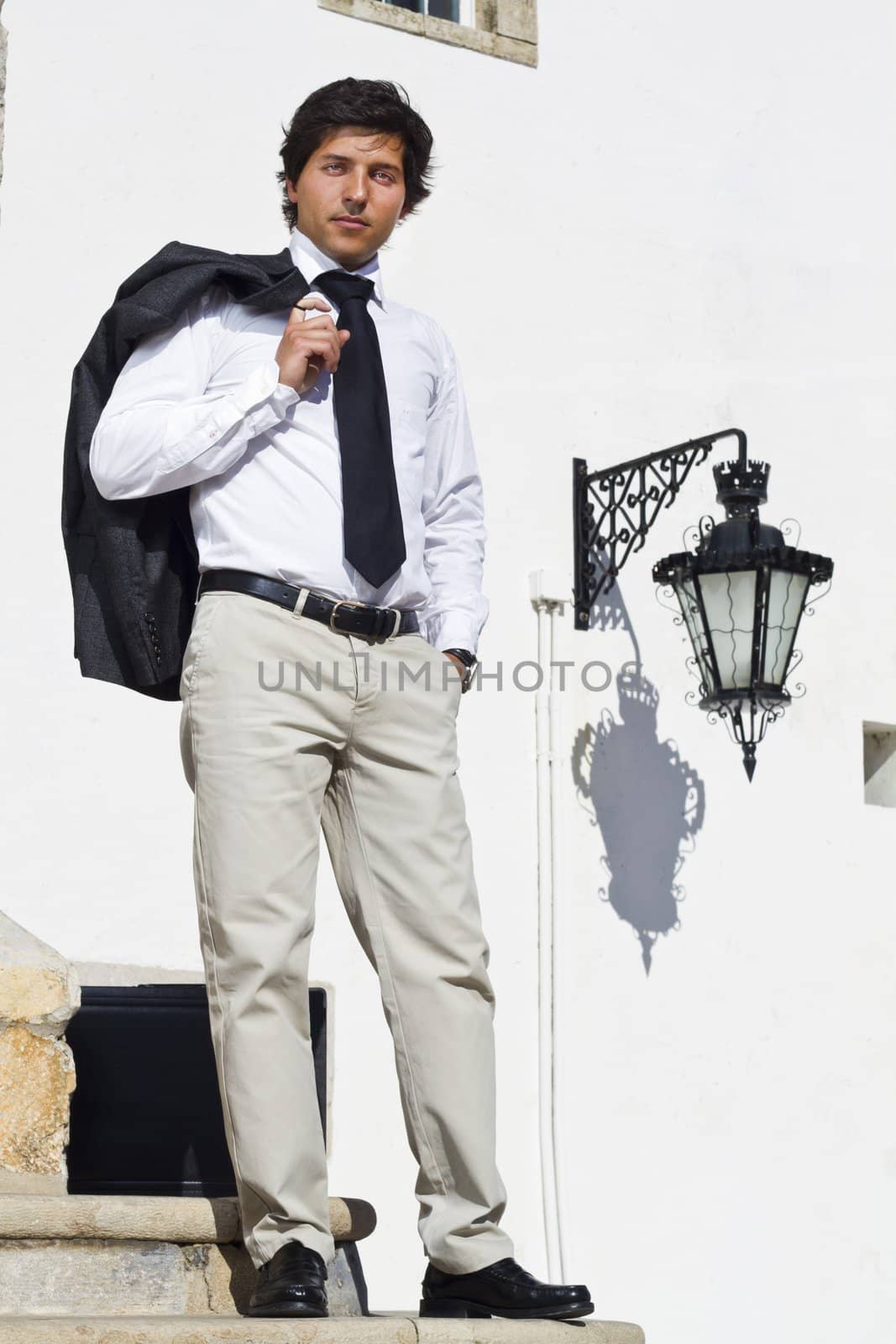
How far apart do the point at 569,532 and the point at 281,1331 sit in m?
3.50

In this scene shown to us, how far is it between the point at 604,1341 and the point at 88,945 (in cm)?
234

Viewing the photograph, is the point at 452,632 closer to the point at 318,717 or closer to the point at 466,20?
the point at 318,717

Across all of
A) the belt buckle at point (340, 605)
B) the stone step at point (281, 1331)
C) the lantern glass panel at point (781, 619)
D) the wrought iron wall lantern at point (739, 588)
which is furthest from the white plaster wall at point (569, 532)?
the stone step at point (281, 1331)

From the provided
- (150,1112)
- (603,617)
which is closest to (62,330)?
(603,617)

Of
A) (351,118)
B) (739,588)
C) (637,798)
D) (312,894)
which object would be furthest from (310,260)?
(637,798)

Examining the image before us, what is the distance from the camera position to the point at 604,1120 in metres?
5.23

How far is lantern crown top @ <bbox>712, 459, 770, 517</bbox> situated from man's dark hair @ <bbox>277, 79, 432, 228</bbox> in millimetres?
2191

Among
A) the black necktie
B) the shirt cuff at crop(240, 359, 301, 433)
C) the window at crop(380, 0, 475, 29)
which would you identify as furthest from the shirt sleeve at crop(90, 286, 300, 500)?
the window at crop(380, 0, 475, 29)

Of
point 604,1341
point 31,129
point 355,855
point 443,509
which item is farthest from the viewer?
point 31,129

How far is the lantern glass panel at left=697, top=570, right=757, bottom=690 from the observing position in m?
4.92

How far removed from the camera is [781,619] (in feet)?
16.2

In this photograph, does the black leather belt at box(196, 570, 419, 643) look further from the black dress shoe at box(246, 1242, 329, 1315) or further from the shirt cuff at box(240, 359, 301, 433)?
the black dress shoe at box(246, 1242, 329, 1315)

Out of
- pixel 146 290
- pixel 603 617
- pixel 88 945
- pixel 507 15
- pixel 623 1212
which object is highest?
pixel 507 15

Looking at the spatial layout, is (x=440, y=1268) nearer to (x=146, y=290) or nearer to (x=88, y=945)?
(x=146, y=290)
